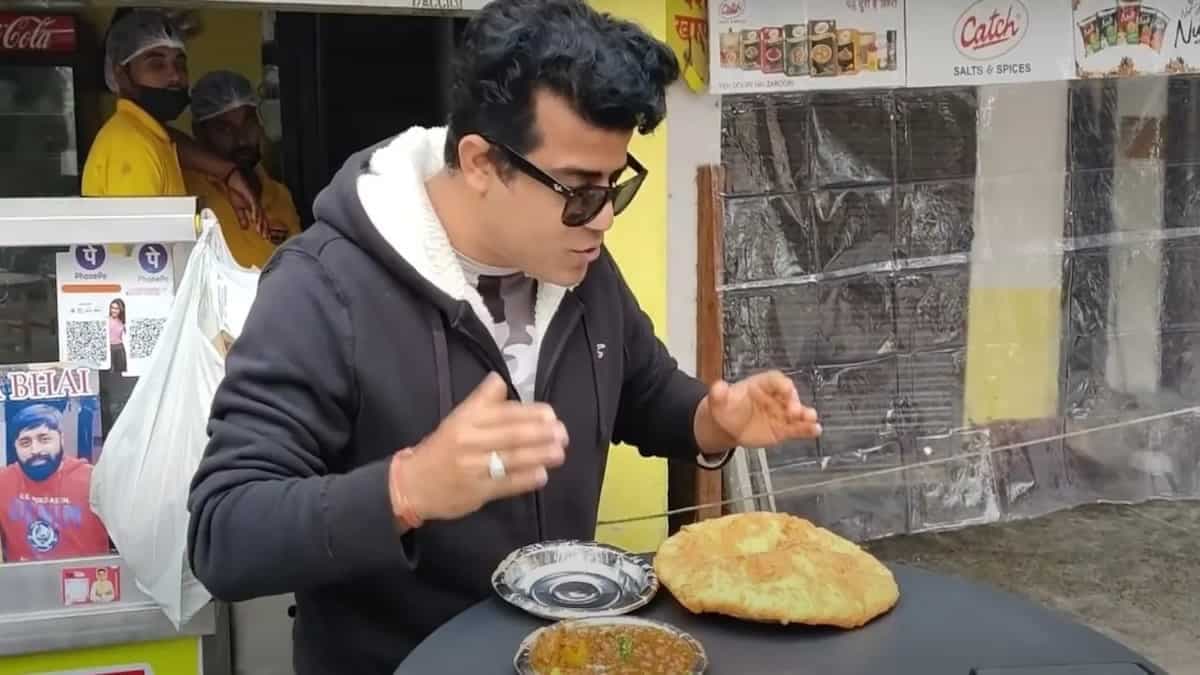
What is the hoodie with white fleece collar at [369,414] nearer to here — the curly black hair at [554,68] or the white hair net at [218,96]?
the curly black hair at [554,68]

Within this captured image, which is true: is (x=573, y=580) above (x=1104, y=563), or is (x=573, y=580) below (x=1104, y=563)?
above

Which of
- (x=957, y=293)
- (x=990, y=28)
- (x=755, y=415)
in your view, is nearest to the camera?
(x=755, y=415)

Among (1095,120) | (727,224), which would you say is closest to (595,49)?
(727,224)

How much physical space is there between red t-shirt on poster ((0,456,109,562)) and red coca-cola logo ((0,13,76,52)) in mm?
3410

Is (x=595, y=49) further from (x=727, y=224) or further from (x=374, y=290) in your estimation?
(x=727, y=224)

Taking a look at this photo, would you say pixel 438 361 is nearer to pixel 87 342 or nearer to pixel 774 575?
pixel 774 575

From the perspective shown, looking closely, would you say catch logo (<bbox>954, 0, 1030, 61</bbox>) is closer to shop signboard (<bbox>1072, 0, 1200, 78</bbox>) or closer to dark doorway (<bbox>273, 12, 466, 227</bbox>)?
shop signboard (<bbox>1072, 0, 1200, 78</bbox>)

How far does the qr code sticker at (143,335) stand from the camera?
3.21 m

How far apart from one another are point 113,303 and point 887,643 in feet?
7.26

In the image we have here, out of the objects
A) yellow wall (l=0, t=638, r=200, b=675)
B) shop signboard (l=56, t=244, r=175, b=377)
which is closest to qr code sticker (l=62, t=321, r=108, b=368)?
shop signboard (l=56, t=244, r=175, b=377)

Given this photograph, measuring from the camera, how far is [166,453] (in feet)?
10.1

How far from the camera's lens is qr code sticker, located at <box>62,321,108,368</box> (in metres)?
3.16

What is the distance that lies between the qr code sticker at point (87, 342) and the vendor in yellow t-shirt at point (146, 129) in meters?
0.93

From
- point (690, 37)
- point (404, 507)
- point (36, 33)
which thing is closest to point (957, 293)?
point (690, 37)
